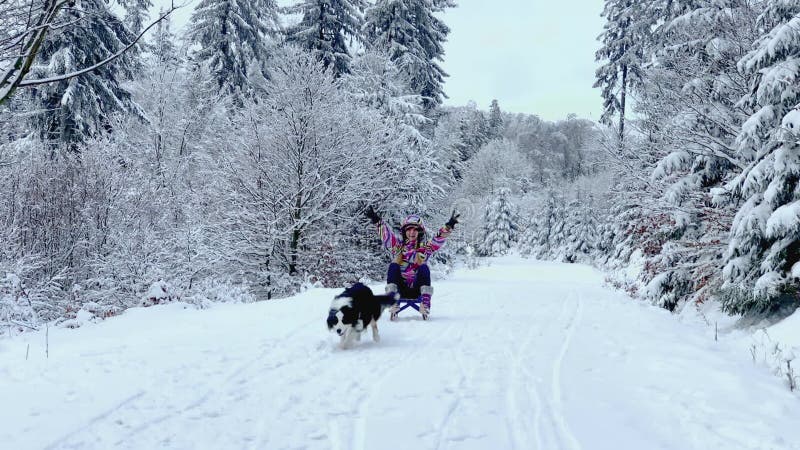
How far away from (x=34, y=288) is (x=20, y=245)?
1.34 metres

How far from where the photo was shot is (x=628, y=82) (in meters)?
27.8

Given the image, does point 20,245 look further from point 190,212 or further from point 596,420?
point 596,420

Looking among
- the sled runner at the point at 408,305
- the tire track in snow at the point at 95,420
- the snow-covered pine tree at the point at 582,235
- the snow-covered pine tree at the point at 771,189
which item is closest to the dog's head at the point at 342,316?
Result: the sled runner at the point at 408,305

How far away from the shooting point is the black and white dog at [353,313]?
5781 millimetres

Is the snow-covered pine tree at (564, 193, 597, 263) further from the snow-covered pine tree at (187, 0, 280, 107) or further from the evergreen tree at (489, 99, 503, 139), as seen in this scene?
the evergreen tree at (489, 99, 503, 139)

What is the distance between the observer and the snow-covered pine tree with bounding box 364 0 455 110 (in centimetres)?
2508

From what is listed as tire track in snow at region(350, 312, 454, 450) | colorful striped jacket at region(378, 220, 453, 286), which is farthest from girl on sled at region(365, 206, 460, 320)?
tire track in snow at region(350, 312, 454, 450)

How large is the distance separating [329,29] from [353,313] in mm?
21725

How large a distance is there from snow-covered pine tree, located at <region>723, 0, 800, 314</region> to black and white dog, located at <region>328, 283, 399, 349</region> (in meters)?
4.95

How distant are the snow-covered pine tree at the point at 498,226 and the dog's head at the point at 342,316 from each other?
49425 millimetres

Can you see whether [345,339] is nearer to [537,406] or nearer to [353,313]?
[353,313]

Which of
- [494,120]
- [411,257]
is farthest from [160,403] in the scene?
[494,120]

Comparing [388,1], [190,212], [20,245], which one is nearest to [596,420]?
[20,245]

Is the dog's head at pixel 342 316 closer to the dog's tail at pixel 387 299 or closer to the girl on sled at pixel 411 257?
the dog's tail at pixel 387 299
